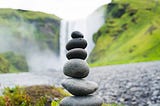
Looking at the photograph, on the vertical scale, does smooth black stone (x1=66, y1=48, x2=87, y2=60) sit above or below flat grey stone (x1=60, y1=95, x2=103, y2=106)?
above

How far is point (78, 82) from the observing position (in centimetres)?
1666

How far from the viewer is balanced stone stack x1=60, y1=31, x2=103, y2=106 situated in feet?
53.7

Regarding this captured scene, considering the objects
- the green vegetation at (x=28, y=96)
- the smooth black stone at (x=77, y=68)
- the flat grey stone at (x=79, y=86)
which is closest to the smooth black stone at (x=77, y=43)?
the smooth black stone at (x=77, y=68)

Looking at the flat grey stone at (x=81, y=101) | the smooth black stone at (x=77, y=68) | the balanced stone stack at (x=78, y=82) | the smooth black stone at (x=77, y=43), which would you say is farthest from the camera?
the smooth black stone at (x=77, y=43)

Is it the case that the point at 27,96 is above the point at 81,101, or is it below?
below

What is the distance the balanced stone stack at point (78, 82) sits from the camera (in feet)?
53.7

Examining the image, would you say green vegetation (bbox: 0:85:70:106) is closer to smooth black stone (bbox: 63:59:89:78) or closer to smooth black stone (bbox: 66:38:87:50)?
Result: smooth black stone (bbox: 63:59:89:78)

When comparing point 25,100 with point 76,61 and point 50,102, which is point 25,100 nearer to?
point 50,102

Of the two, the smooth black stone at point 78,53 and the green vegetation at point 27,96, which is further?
the green vegetation at point 27,96

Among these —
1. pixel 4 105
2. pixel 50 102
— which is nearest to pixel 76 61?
pixel 50 102

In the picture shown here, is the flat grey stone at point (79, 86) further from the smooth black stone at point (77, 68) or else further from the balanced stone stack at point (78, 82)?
the smooth black stone at point (77, 68)

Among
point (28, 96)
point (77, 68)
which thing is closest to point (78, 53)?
point (77, 68)

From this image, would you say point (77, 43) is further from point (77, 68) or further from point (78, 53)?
point (77, 68)

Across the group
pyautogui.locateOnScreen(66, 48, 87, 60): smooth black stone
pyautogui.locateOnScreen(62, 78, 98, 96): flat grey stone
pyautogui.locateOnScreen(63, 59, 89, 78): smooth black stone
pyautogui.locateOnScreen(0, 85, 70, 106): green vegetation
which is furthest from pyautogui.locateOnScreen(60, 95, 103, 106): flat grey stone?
pyautogui.locateOnScreen(0, 85, 70, 106): green vegetation
